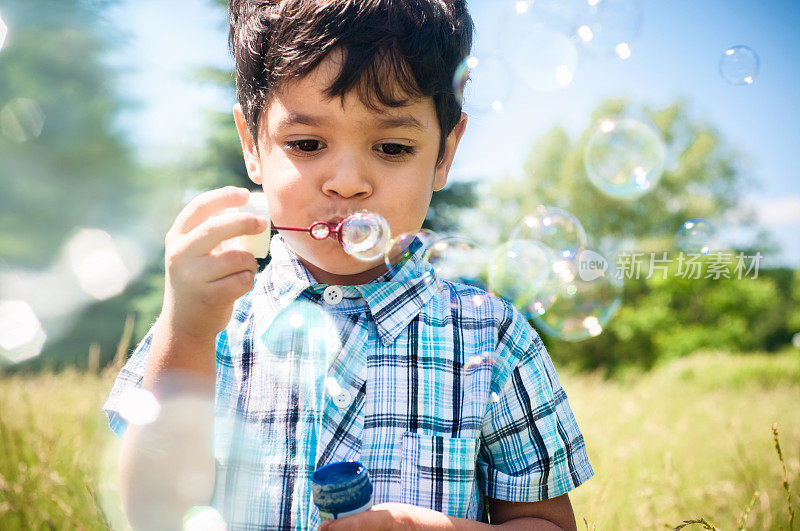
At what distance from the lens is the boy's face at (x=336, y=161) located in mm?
1229

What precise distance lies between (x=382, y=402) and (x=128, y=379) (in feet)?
2.02

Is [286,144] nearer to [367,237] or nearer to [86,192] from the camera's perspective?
[367,237]

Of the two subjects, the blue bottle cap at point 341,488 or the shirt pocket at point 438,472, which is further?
the shirt pocket at point 438,472

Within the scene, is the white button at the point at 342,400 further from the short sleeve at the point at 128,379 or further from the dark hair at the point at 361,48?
the dark hair at the point at 361,48

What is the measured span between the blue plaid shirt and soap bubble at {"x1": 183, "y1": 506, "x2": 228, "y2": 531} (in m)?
0.02

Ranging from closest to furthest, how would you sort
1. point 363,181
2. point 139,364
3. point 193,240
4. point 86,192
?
point 193,240
point 363,181
point 139,364
point 86,192

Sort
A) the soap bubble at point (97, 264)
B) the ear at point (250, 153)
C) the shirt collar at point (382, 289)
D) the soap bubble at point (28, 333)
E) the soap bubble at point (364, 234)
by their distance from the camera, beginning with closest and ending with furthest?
1. the soap bubble at point (364, 234)
2. the shirt collar at point (382, 289)
3. the ear at point (250, 153)
4. the soap bubble at point (28, 333)
5. the soap bubble at point (97, 264)

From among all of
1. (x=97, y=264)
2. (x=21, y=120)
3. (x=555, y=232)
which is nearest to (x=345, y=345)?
(x=555, y=232)

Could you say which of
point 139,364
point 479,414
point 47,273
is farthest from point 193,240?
point 47,273

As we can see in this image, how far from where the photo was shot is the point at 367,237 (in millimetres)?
1229

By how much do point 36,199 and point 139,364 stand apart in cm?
1623

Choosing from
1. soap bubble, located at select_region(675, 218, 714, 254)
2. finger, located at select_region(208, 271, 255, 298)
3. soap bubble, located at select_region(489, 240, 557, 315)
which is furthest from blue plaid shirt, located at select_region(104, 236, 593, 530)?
soap bubble, located at select_region(675, 218, 714, 254)

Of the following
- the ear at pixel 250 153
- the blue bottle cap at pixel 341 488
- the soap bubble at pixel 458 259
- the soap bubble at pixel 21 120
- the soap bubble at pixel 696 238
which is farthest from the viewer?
the soap bubble at pixel 21 120

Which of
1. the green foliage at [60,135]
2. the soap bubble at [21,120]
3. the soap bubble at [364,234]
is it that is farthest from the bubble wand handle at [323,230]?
the soap bubble at [21,120]
